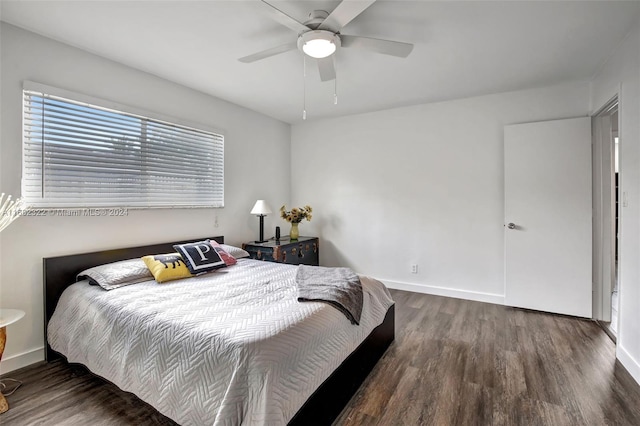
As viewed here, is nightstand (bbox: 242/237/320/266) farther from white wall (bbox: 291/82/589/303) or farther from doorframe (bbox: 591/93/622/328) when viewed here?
doorframe (bbox: 591/93/622/328)

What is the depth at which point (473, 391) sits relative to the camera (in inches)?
74.5

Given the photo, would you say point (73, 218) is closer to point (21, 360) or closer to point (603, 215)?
point (21, 360)

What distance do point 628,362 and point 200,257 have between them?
133 inches

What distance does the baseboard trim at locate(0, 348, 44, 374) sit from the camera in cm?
209

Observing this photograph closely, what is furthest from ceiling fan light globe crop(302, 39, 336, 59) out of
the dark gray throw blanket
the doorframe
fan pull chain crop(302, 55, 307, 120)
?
the doorframe

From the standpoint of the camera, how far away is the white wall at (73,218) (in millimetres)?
2109

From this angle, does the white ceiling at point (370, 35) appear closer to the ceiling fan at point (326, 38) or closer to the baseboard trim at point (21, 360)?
the ceiling fan at point (326, 38)

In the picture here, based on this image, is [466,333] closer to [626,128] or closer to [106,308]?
[626,128]

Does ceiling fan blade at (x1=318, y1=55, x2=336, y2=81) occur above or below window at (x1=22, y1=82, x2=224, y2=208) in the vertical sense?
above

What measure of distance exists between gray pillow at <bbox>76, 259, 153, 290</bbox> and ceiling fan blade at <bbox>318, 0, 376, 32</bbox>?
2.28 m

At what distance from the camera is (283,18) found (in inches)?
70.3

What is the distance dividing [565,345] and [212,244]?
330 centimetres

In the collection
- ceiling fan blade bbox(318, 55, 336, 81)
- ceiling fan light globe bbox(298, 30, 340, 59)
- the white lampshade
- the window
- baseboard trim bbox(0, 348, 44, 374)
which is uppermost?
ceiling fan light globe bbox(298, 30, 340, 59)

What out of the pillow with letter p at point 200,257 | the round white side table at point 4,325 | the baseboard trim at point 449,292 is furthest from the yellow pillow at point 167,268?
the baseboard trim at point 449,292
